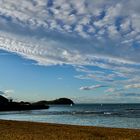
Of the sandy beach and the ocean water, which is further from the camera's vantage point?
the ocean water

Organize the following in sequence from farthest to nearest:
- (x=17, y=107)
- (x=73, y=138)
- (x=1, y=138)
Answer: (x=17, y=107) < (x=73, y=138) < (x=1, y=138)

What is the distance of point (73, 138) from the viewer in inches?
931

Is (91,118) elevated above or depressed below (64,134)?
above

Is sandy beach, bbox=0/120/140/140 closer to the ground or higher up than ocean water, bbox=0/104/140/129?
closer to the ground

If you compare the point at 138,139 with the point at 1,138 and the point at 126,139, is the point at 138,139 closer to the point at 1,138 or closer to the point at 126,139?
A: the point at 126,139

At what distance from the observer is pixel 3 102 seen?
174375mm

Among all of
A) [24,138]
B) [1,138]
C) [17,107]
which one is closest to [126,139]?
[24,138]

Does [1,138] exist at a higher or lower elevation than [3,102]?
lower

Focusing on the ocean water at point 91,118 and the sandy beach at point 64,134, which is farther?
the ocean water at point 91,118

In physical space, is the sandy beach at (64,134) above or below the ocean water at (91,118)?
below

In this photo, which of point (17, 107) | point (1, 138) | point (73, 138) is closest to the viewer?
point (1, 138)

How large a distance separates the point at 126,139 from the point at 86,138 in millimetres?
2862

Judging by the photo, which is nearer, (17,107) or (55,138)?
(55,138)

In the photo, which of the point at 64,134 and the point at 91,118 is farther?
the point at 91,118
